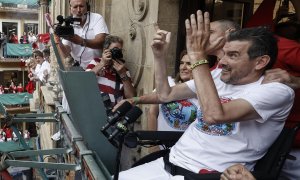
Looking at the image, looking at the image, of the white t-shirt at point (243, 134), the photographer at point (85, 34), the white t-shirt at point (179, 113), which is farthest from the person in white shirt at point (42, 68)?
the white t-shirt at point (243, 134)

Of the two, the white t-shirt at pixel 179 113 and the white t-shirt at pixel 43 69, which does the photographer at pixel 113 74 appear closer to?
the white t-shirt at pixel 179 113

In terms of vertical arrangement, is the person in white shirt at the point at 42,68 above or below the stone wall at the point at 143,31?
below

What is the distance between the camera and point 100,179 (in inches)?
73.7

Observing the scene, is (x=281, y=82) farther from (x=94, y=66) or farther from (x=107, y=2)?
(x=107, y=2)

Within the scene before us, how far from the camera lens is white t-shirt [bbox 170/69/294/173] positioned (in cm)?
191

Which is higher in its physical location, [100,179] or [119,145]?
[119,145]

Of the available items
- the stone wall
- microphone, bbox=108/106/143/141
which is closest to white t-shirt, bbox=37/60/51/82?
the stone wall

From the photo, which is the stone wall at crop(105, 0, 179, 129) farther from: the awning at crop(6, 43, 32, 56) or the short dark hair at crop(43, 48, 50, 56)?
the awning at crop(6, 43, 32, 56)

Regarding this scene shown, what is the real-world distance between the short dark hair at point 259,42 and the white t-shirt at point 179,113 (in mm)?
948

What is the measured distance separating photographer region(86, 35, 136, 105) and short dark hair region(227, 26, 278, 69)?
1933mm

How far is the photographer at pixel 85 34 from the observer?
419 centimetres

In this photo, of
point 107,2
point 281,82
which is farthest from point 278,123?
point 107,2

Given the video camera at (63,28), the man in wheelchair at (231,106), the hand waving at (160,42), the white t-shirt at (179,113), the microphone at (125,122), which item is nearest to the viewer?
the microphone at (125,122)

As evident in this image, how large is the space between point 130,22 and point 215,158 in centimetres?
312
